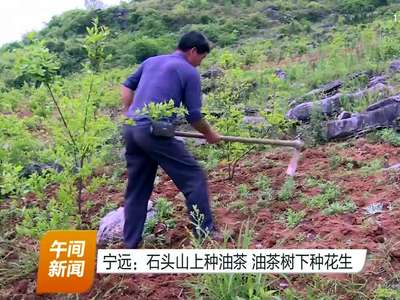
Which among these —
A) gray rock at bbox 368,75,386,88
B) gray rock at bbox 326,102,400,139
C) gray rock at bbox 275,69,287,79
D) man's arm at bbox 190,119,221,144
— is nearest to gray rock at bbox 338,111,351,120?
gray rock at bbox 326,102,400,139

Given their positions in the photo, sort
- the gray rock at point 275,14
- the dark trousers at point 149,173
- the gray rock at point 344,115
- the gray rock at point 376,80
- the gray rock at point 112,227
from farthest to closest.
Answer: the gray rock at point 275,14, the gray rock at point 376,80, the gray rock at point 344,115, the gray rock at point 112,227, the dark trousers at point 149,173

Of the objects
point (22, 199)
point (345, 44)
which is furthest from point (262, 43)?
point (22, 199)

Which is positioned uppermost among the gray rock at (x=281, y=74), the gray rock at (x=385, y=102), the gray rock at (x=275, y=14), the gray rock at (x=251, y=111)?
the gray rock at (x=385, y=102)

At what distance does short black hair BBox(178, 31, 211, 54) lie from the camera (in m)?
4.38

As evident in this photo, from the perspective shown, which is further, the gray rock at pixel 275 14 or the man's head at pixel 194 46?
the gray rock at pixel 275 14

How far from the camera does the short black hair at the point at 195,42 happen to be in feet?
14.4

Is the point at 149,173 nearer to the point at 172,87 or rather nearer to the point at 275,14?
the point at 172,87

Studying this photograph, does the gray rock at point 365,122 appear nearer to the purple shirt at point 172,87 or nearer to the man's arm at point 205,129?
the man's arm at point 205,129

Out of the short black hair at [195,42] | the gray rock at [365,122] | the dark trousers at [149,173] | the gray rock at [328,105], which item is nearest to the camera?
the dark trousers at [149,173]

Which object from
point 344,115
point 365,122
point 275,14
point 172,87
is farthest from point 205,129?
point 275,14

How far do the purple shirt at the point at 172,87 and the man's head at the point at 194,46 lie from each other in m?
0.10

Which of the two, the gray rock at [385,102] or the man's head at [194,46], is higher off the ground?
the man's head at [194,46]

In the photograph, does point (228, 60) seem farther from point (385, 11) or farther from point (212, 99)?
point (385, 11)

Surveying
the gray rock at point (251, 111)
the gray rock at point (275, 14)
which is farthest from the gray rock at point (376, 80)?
the gray rock at point (275, 14)
